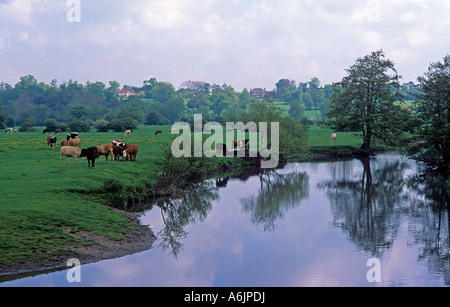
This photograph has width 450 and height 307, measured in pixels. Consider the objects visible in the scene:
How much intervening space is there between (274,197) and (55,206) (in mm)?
15448

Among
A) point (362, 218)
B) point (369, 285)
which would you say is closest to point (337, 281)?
point (369, 285)

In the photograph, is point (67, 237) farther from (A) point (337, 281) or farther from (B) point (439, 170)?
(B) point (439, 170)

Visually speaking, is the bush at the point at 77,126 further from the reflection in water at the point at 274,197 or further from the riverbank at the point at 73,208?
the reflection in water at the point at 274,197

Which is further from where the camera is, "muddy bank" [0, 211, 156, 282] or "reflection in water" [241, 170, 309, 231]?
"reflection in water" [241, 170, 309, 231]

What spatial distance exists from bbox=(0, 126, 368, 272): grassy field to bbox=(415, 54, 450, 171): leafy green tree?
2196cm

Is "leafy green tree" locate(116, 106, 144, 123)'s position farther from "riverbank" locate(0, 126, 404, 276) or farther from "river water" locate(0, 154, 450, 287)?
"river water" locate(0, 154, 450, 287)

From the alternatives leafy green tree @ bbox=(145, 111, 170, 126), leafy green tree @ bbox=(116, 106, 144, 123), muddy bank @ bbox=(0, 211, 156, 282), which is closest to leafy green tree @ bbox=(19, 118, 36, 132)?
leafy green tree @ bbox=(116, 106, 144, 123)

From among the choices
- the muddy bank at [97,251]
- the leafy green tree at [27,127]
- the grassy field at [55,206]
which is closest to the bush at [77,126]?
the leafy green tree at [27,127]

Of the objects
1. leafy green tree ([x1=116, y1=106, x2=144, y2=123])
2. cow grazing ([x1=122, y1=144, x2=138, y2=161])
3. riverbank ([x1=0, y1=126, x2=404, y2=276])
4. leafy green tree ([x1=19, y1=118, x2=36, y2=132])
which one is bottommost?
riverbank ([x1=0, y1=126, x2=404, y2=276])

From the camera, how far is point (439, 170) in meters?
42.6

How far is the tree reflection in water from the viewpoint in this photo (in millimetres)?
21609

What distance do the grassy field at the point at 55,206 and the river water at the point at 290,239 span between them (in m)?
1.57

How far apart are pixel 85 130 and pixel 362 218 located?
246 ft

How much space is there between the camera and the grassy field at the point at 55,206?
1677 cm
